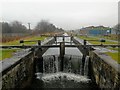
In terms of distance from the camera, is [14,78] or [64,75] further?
[64,75]

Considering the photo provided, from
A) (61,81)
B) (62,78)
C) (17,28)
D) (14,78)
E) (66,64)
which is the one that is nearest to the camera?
(14,78)

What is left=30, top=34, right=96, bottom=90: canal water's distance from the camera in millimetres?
12789

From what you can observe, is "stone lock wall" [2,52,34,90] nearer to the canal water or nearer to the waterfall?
the canal water

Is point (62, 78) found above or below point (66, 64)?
below

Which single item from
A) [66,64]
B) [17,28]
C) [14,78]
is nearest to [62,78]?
[66,64]

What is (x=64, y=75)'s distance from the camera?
15.2m

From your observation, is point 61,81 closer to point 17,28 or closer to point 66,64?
point 66,64

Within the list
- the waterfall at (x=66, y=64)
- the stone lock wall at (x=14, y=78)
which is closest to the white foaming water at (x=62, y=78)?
the waterfall at (x=66, y=64)

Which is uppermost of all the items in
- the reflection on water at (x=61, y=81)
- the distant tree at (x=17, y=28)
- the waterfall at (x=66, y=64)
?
the distant tree at (x=17, y=28)

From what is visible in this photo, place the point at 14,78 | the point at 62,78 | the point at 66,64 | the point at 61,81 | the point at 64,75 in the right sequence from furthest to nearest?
the point at 66,64, the point at 64,75, the point at 62,78, the point at 61,81, the point at 14,78

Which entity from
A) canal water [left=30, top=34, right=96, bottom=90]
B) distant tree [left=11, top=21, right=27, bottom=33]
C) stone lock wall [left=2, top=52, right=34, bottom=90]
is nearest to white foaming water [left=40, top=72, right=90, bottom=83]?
canal water [left=30, top=34, right=96, bottom=90]

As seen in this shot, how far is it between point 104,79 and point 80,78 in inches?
161

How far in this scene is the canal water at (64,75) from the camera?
12.8m

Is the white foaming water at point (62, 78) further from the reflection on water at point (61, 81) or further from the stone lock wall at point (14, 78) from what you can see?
the stone lock wall at point (14, 78)
